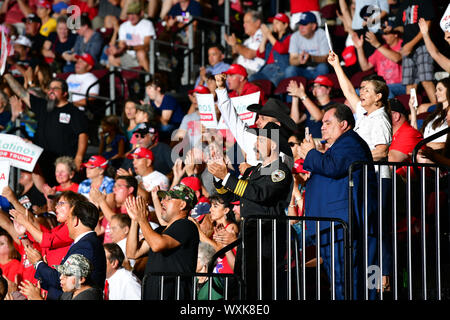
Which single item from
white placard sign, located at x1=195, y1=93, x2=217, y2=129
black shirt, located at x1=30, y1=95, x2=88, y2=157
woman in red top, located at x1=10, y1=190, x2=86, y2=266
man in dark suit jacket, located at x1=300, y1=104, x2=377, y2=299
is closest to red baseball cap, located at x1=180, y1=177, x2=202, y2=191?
white placard sign, located at x1=195, y1=93, x2=217, y2=129

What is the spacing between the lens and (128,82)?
47.5 feet

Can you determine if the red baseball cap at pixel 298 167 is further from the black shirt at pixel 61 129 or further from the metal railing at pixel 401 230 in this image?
the black shirt at pixel 61 129

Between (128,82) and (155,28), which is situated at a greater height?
(155,28)

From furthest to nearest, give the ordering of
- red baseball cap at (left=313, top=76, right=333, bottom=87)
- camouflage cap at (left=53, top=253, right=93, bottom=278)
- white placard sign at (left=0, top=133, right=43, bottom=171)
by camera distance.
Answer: red baseball cap at (left=313, top=76, right=333, bottom=87), white placard sign at (left=0, top=133, right=43, bottom=171), camouflage cap at (left=53, top=253, right=93, bottom=278)

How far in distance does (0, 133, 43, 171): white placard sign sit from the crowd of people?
437 millimetres

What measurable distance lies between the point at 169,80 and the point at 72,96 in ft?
5.19

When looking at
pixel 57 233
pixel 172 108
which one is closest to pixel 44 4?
pixel 172 108

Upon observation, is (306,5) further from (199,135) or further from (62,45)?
(62,45)

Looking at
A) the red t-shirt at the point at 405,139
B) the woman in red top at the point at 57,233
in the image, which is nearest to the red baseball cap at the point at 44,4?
the woman in red top at the point at 57,233

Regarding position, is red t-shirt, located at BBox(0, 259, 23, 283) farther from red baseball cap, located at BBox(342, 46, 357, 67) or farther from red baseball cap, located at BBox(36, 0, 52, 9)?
red baseball cap, located at BBox(36, 0, 52, 9)

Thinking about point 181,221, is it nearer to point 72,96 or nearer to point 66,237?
point 66,237

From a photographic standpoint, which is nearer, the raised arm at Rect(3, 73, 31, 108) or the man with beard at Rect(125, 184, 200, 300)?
the man with beard at Rect(125, 184, 200, 300)

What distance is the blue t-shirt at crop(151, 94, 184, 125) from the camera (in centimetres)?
1280

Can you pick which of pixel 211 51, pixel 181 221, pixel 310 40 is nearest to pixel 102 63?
pixel 211 51
